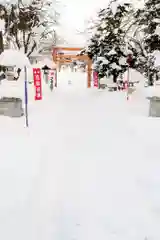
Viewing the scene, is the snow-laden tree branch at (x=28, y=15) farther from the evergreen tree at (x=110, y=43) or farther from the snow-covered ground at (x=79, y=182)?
the snow-covered ground at (x=79, y=182)

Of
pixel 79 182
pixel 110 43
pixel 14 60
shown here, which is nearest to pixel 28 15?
pixel 110 43

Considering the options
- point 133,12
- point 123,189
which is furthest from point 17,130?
point 133,12

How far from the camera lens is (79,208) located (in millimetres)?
4547

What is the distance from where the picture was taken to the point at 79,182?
216 inches

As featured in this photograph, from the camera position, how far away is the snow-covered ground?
4.06 metres

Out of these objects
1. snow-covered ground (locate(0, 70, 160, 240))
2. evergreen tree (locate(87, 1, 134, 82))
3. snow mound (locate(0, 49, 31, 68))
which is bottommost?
snow-covered ground (locate(0, 70, 160, 240))

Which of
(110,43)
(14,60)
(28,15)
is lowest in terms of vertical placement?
(14,60)

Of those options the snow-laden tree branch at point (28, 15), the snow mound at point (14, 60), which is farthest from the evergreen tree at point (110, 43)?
the snow mound at point (14, 60)

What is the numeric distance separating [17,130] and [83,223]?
18.7ft

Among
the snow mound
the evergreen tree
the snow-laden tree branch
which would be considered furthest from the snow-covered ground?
the evergreen tree

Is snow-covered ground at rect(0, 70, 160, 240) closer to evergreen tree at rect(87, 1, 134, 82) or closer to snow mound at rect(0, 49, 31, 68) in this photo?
snow mound at rect(0, 49, 31, 68)

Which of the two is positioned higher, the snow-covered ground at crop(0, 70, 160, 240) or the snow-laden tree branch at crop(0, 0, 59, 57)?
the snow-laden tree branch at crop(0, 0, 59, 57)

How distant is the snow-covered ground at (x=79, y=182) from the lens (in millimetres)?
4059

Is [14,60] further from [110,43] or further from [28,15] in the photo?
[110,43]
